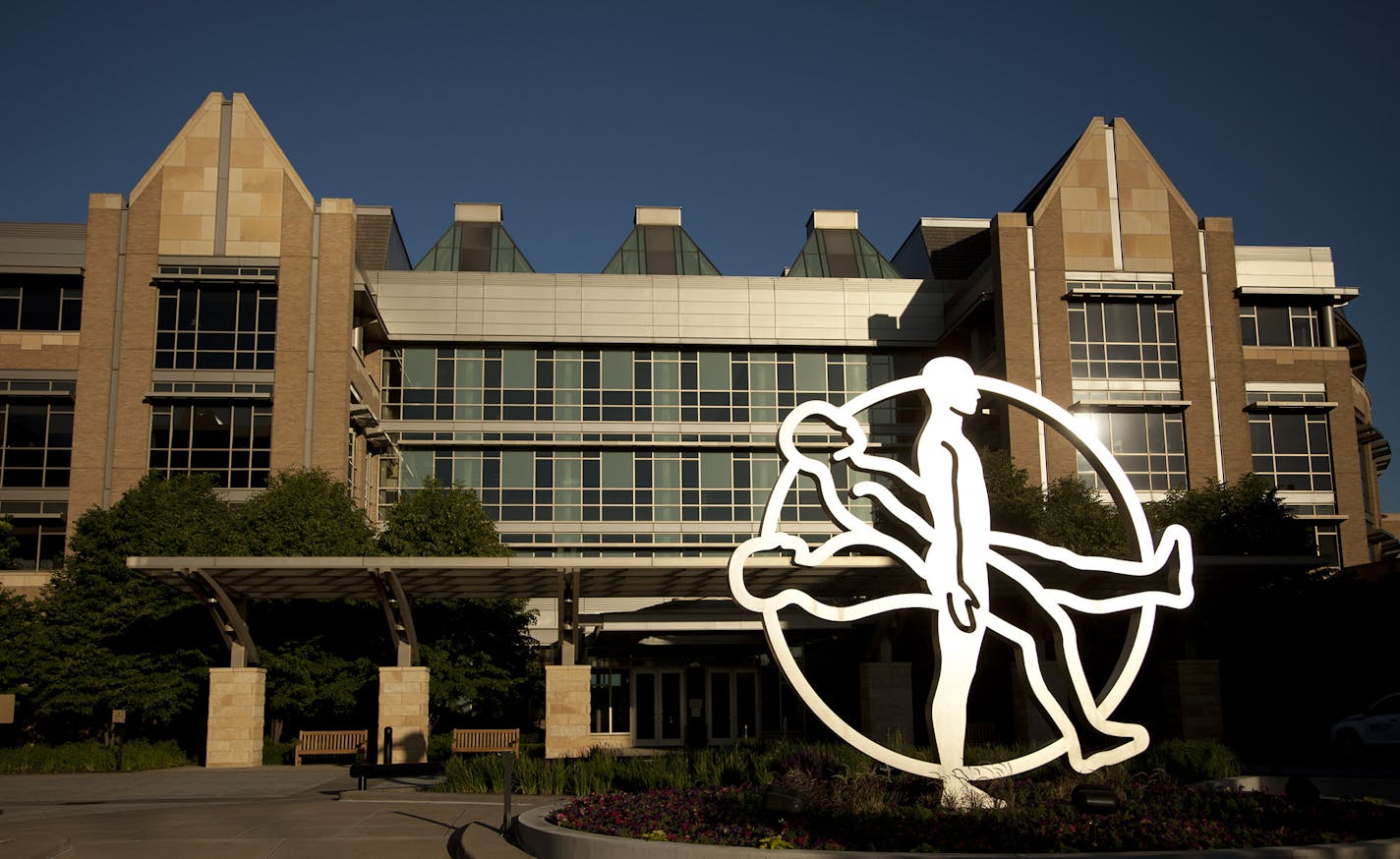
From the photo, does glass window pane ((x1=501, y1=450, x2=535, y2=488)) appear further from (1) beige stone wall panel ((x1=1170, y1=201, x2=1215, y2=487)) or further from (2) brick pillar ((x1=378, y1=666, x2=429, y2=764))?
(1) beige stone wall panel ((x1=1170, y1=201, x2=1215, y2=487))

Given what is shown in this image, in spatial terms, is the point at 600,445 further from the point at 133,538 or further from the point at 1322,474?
the point at 1322,474

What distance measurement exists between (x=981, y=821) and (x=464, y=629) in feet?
75.7

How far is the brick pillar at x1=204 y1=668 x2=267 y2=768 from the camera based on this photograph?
29406 mm

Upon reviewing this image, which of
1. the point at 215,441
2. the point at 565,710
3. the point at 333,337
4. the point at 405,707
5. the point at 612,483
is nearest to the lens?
the point at 565,710

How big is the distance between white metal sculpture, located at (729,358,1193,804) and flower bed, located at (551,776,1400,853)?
596 mm

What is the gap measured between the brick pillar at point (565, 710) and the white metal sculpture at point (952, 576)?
14.3 meters

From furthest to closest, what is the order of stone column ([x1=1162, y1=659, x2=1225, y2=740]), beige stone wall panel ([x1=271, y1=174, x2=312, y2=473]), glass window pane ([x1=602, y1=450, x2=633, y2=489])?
glass window pane ([x1=602, y1=450, x2=633, y2=489]), beige stone wall panel ([x1=271, y1=174, x2=312, y2=473]), stone column ([x1=1162, y1=659, x2=1225, y2=740])

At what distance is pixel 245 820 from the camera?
17.0 metres

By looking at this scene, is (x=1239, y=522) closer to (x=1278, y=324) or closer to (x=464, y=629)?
(x=1278, y=324)

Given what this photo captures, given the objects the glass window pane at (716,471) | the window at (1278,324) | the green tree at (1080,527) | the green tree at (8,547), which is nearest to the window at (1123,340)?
the window at (1278,324)

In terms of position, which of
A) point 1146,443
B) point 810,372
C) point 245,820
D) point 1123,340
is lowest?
point 245,820

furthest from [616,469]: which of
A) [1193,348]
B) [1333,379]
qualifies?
[1333,379]

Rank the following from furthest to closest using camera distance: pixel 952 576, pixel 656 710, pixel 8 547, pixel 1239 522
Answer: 1. pixel 656 710
2. pixel 8 547
3. pixel 1239 522
4. pixel 952 576

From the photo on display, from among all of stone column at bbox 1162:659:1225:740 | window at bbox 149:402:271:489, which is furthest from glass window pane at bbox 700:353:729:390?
stone column at bbox 1162:659:1225:740
